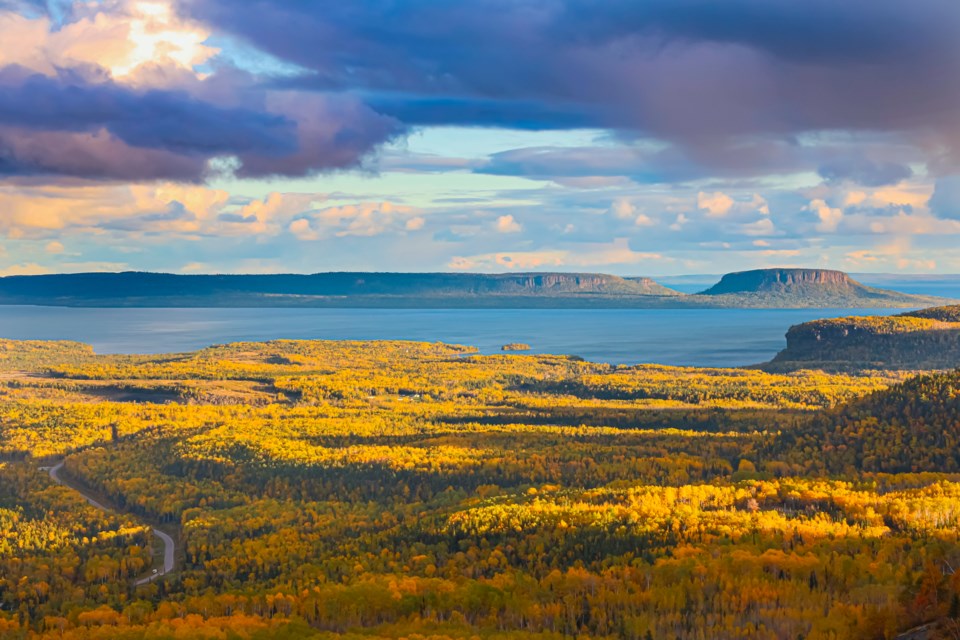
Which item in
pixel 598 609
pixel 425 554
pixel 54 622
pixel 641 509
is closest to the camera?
pixel 598 609

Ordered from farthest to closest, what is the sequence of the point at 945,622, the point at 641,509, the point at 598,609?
the point at 641,509 → the point at 598,609 → the point at 945,622

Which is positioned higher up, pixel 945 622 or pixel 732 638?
pixel 945 622

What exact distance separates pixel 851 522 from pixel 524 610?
68362mm

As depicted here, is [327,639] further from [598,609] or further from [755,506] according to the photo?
[755,506]

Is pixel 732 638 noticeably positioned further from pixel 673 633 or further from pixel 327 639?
pixel 327 639

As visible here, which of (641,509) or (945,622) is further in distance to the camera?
(641,509)

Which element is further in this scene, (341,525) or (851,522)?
(341,525)

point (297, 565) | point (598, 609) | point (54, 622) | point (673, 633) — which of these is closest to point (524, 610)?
point (598, 609)

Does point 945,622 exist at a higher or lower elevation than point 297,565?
higher

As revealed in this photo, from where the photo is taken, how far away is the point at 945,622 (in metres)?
87.5

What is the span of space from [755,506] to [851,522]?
19507 mm

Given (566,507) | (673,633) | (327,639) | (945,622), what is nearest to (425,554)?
(566,507)

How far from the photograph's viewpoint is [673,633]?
112m

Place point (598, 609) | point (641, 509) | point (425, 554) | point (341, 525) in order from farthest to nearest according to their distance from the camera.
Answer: point (341, 525), point (641, 509), point (425, 554), point (598, 609)
